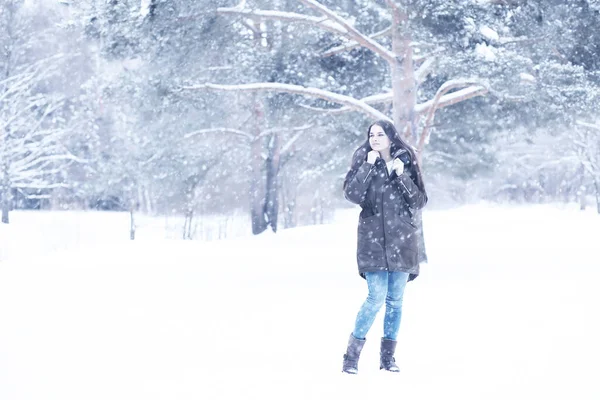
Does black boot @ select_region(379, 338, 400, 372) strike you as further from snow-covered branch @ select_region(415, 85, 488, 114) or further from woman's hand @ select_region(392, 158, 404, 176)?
snow-covered branch @ select_region(415, 85, 488, 114)

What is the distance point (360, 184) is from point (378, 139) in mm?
340

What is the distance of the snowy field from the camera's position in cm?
480

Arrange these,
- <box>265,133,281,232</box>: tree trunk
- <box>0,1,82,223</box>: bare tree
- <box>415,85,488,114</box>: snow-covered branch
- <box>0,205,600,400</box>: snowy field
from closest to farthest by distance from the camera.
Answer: <box>0,205,600,400</box>: snowy field → <box>415,85,488,114</box>: snow-covered branch → <box>265,133,281,232</box>: tree trunk → <box>0,1,82,223</box>: bare tree

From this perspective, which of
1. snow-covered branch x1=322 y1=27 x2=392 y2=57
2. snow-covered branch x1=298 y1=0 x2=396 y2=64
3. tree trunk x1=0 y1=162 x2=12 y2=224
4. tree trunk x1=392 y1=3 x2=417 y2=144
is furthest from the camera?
tree trunk x1=0 y1=162 x2=12 y2=224

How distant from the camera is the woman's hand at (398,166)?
493 cm

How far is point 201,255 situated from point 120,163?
34.7ft

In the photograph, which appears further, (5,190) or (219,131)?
(5,190)

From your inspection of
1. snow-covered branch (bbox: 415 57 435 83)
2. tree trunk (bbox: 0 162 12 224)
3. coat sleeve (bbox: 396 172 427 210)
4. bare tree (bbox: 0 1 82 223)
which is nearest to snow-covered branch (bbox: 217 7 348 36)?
snow-covered branch (bbox: 415 57 435 83)

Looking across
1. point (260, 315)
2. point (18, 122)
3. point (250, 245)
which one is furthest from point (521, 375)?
point (18, 122)

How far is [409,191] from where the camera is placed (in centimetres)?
493

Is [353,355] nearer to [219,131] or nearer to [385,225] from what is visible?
[385,225]

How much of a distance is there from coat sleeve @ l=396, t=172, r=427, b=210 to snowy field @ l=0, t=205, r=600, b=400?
3.78ft

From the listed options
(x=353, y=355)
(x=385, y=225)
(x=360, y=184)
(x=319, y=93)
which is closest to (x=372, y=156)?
(x=360, y=184)

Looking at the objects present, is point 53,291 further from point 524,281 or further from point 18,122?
point 18,122
